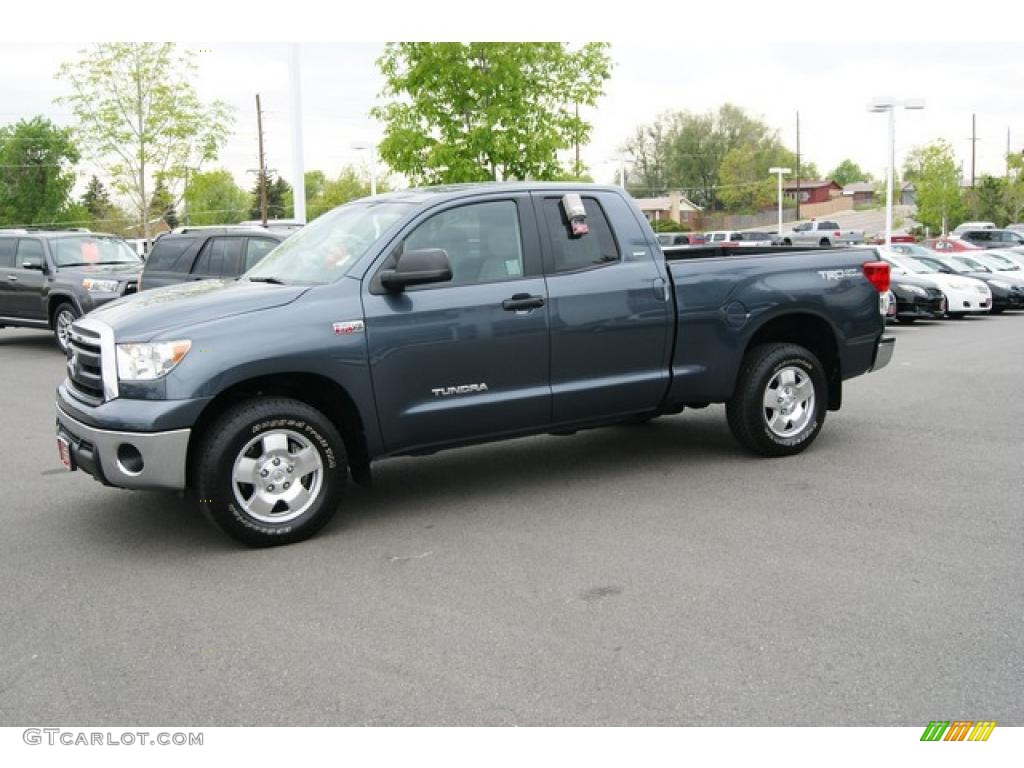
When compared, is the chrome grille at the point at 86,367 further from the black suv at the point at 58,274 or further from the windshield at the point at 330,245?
the black suv at the point at 58,274

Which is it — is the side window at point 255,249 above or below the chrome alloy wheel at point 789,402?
above

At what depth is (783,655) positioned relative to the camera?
4086 millimetres

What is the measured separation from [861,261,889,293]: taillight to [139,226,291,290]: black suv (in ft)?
24.5

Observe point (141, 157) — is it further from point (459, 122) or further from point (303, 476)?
point (303, 476)

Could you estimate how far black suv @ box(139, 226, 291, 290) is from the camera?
12914 millimetres

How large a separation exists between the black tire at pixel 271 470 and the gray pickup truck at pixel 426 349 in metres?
0.01

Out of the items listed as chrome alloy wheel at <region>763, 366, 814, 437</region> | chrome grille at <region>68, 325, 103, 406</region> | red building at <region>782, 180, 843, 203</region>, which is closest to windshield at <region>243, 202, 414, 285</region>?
chrome grille at <region>68, 325, 103, 406</region>

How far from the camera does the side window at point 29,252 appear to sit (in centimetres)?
1599

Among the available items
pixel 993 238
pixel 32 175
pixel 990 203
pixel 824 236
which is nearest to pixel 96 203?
pixel 32 175

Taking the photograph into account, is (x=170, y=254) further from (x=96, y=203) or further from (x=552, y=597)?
(x=96, y=203)

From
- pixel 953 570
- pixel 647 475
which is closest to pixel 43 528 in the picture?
pixel 647 475

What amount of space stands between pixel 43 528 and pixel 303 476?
1.71m

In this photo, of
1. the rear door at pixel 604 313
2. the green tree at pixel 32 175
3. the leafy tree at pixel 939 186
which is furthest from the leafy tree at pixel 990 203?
the rear door at pixel 604 313

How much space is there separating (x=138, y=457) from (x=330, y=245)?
→ 5.98ft
